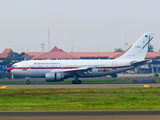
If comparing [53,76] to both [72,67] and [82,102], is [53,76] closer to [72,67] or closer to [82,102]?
[72,67]

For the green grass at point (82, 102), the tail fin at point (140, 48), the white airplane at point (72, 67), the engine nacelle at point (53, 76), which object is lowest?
the green grass at point (82, 102)

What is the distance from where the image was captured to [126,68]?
46656 mm

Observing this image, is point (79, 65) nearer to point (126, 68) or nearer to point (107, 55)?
point (126, 68)

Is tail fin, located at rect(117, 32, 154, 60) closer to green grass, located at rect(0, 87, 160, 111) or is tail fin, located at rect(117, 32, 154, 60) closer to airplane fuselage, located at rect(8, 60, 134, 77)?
airplane fuselage, located at rect(8, 60, 134, 77)

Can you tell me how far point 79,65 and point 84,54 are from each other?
280 feet

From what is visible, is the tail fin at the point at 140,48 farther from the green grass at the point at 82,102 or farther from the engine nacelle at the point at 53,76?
the green grass at the point at 82,102

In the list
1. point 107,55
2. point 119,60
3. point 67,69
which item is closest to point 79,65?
point 67,69

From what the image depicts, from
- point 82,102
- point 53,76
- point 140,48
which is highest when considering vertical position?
point 140,48

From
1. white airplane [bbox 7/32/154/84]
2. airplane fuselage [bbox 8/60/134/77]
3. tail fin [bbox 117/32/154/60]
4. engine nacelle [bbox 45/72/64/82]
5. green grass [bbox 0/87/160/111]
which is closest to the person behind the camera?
green grass [bbox 0/87/160/111]

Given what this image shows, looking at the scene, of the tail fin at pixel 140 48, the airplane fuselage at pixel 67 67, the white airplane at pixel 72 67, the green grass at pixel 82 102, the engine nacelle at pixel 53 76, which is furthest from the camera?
the tail fin at pixel 140 48

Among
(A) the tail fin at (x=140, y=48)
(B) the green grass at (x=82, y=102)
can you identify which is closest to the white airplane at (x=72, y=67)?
(A) the tail fin at (x=140, y=48)

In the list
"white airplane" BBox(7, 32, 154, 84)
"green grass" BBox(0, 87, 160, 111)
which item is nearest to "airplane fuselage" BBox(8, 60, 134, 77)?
"white airplane" BBox(7, 32, 154, 84)

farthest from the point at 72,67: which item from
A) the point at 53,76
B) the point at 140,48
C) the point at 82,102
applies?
the point at 82,102

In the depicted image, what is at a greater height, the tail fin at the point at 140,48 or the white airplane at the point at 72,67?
the tail fin at the point at 140,48
